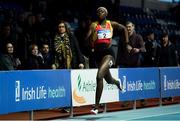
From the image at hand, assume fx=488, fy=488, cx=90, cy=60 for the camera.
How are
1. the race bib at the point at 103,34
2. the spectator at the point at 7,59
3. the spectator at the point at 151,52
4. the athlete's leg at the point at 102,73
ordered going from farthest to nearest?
the spectator at the point at 151,52
the spectator at the point at 7,59
the race bib at the point at 103,34
the athlete's leg at the point at 102,73

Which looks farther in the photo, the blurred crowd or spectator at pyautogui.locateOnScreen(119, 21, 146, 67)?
spectator at pyautogui.locateOnScreen(119, 21, 146, 67)

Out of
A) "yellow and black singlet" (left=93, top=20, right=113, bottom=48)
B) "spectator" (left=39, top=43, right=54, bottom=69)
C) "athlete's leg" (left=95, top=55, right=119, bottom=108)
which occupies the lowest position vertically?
"athlete's leg" (left=95, top=55, right=119, bottom=108)

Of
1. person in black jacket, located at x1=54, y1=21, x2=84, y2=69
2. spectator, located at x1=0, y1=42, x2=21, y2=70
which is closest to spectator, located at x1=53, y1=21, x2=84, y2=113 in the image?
person in black jacket, located at x1=54, y1=21, x2=84, y2=69

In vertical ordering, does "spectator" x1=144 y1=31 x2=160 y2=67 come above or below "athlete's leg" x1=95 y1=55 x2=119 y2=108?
above

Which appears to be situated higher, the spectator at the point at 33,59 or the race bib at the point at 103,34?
the race bib at the point at 103,34

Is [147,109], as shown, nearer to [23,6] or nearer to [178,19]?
[23,6]

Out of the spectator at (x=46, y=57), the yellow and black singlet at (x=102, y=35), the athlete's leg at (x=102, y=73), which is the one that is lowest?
the athlete's leg at (x=102, y=73)

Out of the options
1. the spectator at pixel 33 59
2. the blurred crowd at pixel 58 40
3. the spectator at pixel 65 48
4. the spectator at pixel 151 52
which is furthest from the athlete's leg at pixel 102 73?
the spectator at pixel 151 52

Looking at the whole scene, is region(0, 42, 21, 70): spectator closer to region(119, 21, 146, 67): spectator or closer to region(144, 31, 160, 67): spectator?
region(119, 21, 146, 67): spectator

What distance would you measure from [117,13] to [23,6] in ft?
16.1

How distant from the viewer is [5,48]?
35.9ft

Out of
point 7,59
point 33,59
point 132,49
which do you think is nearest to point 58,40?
point 33,59

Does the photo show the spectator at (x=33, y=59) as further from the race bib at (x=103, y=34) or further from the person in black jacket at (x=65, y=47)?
the race bib at (x=103, y=34)

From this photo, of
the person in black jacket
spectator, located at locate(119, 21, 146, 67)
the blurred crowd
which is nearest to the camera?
the person in black jacket
